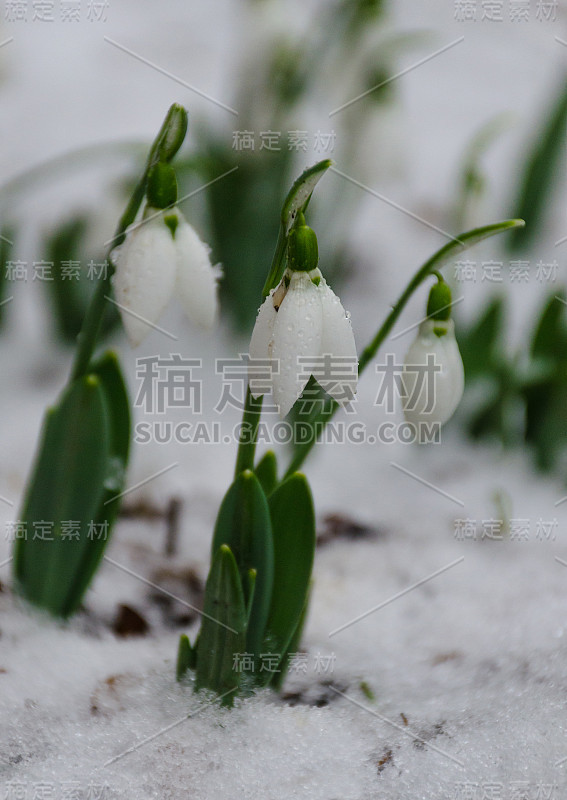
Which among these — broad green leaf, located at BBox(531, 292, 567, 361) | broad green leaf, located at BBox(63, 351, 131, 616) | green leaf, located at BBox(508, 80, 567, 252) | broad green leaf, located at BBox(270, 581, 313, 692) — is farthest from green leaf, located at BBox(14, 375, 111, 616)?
green leaf, located at BBox(508, 80, 567, 252)

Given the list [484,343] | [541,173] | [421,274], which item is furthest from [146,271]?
[541,173]

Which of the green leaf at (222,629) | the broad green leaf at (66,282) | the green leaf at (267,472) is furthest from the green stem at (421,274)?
the broad green leaf at (66,282)

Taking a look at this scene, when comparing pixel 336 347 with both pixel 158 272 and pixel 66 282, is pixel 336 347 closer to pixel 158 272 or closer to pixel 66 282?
pixel 158 272

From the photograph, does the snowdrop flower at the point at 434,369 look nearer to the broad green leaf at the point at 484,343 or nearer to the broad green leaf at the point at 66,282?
the broad green leaf at the point at 484,343

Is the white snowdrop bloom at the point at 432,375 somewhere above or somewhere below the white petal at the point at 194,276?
below

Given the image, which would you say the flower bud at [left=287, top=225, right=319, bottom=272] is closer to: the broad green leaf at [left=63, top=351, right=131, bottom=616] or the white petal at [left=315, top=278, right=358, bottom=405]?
the white petal at [left=315, top=278, right=358, bottom=405]

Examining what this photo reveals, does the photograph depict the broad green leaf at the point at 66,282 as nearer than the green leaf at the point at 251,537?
No
